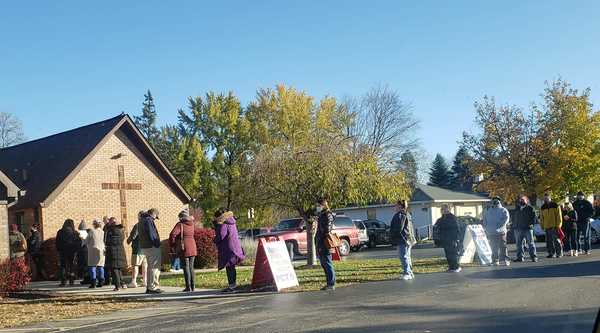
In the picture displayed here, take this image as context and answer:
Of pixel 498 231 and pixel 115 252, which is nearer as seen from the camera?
pixel 115 252

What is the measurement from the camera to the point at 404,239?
47.7ft

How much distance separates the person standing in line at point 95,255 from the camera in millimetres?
16547

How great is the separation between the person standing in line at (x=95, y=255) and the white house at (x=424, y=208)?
28787mm

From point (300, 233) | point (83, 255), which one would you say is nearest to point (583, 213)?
point (300, 233)

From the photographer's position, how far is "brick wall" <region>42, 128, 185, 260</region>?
21375 mm

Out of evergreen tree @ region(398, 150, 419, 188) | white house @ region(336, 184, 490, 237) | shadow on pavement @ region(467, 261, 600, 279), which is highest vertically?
evergreen tree @ region(398, 150, 419, 188)

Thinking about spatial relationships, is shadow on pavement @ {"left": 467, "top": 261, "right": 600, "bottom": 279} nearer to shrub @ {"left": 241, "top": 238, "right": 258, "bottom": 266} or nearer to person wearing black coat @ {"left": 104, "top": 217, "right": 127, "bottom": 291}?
person wearing black coat @ {"left": 104, "top": 217, "right": 127, "bottom": 291}

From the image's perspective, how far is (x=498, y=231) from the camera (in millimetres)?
17234

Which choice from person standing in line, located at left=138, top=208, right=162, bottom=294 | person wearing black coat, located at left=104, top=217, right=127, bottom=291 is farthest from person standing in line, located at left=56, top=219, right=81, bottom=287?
person standing in line, located at left=138, top=208, right=162, bottom=294

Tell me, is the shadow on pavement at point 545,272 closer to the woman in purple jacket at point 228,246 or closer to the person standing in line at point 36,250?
the woman in purple jacket at point 228,246

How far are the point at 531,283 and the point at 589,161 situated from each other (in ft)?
80.1

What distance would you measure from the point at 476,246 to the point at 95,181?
12.8m

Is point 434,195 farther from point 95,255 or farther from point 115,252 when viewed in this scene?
point 115,252

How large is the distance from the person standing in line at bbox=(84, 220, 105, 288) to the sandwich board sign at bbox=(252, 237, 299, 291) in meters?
4.77
